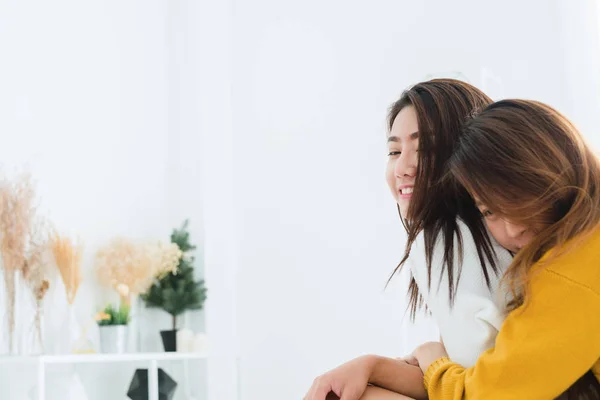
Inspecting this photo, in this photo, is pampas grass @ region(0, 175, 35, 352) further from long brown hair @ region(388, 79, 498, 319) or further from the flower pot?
long brown hair @ region(388, 79, 498, 319)

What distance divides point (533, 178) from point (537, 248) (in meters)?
0.10

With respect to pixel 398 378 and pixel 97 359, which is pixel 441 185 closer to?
pixel 398 378

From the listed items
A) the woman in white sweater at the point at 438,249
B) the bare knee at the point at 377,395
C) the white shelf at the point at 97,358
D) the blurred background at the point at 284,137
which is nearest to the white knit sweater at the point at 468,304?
the woman in white sweater at the point at 438,249

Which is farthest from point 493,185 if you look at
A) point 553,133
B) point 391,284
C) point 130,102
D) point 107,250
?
point 130,102

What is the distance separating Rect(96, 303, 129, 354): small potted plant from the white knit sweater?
201 cm

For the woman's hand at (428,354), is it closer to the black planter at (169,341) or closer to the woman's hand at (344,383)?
the woman's hand at (344,383)

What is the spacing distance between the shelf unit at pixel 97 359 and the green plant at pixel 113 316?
147 mm

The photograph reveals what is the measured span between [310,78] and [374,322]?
101 cm

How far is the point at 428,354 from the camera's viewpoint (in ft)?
4.42

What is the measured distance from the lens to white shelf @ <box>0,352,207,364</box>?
2638 mm

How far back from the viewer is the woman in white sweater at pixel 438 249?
120 cm

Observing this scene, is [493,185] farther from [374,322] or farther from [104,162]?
[104,162]

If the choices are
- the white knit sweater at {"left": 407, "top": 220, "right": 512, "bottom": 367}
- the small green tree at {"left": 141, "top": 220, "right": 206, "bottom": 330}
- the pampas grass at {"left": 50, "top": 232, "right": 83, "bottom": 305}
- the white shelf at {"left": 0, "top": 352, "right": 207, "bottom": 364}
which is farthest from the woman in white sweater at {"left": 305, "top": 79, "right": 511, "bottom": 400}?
the small green tree at {"left": 141, "top": 220, "right": 206, "bottom": 330}

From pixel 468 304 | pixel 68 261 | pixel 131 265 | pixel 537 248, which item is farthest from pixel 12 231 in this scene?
pixel 537 248
